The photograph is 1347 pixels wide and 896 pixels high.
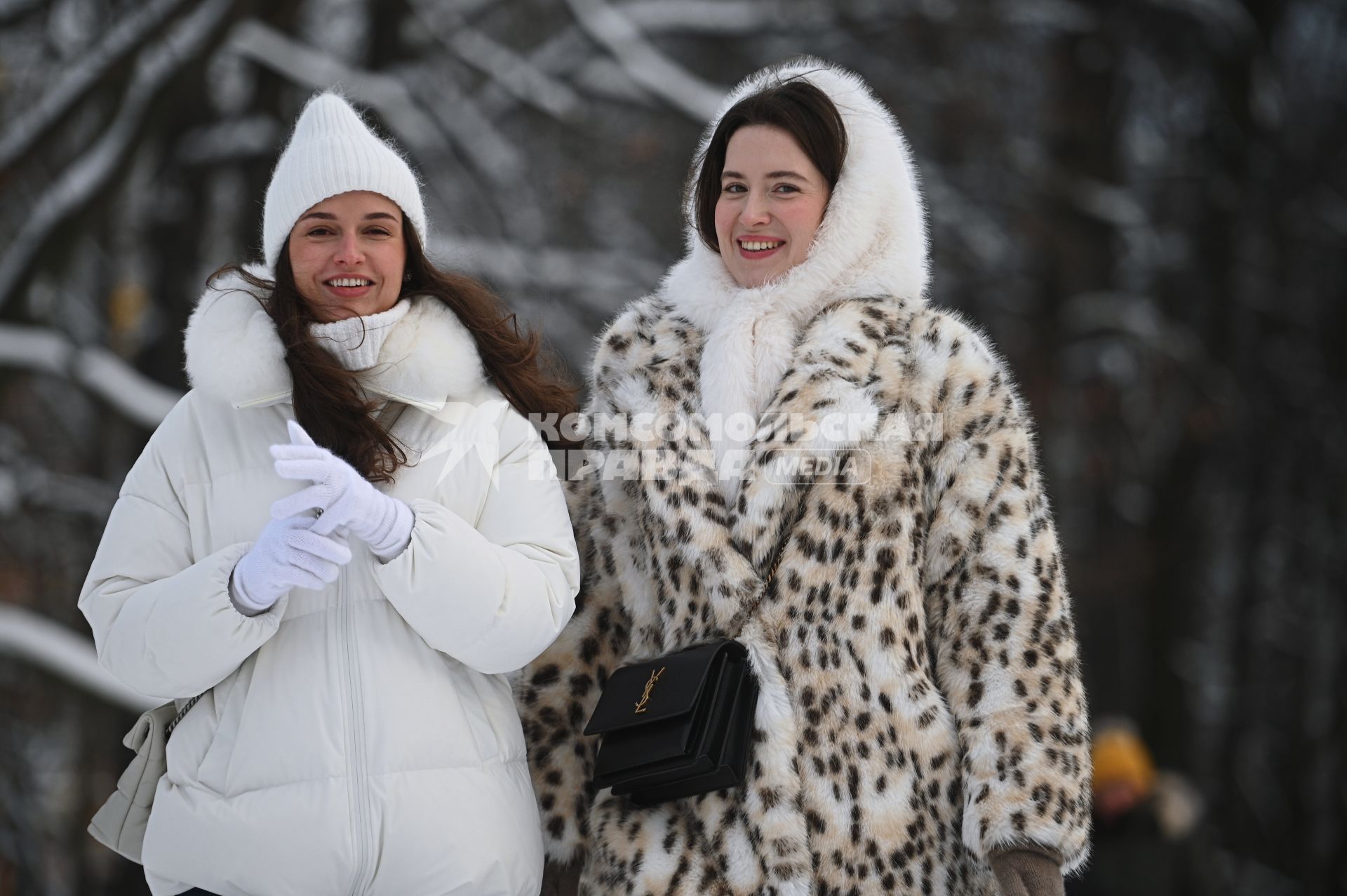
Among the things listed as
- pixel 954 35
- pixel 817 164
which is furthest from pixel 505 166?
pixel 817 164

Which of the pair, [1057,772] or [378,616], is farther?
[1057,772]

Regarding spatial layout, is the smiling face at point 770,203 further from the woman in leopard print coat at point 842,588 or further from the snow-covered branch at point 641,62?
the snow-covered branch at point 641,62

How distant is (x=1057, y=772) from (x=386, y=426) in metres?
1.37

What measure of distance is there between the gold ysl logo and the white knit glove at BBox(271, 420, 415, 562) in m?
0.58

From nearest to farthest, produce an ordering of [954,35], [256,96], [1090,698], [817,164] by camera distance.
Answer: [817,164] → [256,96] → [954,35] → [1090,698]

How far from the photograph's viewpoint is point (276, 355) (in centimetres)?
248

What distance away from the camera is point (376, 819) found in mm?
2260

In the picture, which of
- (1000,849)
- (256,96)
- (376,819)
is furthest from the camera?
(256,96)

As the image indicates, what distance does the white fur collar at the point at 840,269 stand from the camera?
2859 mm

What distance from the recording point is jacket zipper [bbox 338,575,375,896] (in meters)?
2.24

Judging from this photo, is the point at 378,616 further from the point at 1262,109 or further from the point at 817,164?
the point at 1262,109

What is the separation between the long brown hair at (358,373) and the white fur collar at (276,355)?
25mm

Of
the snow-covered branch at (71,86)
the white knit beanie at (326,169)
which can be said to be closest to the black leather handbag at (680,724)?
the white knit beanie at (326,169)

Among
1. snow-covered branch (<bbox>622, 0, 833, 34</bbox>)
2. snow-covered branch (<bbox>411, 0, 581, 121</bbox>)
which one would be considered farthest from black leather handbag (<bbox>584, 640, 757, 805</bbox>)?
snow-covered branch (<bbox>622, 0, 833, 34</bbox>)
